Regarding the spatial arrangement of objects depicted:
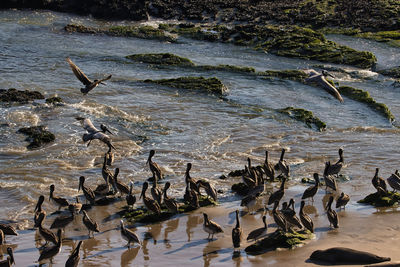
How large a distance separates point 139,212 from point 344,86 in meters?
16.5

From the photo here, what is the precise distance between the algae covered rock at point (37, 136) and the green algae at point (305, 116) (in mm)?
9588

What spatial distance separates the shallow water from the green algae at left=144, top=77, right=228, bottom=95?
567 mm

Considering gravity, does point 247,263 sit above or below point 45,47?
below

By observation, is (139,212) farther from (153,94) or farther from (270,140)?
(153,94)

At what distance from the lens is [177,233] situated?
477 inches

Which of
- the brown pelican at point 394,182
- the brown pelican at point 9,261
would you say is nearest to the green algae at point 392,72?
the brown pelican at point 394,182

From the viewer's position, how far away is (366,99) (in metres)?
25.5

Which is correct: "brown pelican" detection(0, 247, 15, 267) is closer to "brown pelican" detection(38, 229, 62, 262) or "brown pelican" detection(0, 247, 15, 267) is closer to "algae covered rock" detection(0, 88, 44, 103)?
"brown pelican" detection(38, 229, 62, 262)

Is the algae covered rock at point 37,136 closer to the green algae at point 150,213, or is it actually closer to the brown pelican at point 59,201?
the brown pelican at point 59,201

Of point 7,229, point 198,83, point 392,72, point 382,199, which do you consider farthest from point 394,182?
point 392,72

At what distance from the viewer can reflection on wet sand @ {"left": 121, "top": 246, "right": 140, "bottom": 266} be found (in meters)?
10.6

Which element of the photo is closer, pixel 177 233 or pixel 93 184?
pixel 177 233

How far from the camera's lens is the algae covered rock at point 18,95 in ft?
73.5

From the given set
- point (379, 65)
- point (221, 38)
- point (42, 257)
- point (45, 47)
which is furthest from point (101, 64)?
point (42, 257)
